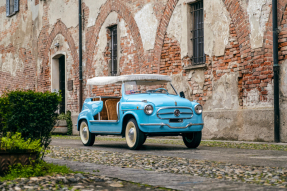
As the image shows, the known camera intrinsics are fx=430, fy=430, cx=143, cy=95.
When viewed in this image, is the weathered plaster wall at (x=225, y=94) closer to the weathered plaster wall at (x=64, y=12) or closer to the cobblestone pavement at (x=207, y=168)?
the cobblestone pavement at (x=207, y=168)

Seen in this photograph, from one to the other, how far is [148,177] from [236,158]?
2.49 m

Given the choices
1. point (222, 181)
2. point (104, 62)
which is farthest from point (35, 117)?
point (104, 62)

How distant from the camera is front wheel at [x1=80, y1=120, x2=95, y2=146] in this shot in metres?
10.8

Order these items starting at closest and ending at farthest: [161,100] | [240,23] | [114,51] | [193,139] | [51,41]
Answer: [161,100], [193,139], [240,23], [114,51], [51,41]

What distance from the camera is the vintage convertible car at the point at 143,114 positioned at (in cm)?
893

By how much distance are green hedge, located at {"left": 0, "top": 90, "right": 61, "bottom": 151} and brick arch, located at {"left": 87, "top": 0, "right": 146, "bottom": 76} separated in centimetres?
1002

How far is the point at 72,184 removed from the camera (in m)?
4.43

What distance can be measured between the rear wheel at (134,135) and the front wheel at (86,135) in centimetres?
168

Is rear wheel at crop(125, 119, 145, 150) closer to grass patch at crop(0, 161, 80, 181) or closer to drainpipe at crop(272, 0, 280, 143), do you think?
Answer: drainpipe at crop(272, 0, 280, 143)

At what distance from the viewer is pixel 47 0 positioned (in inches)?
870

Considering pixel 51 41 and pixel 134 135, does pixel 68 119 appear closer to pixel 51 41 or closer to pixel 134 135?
pixel 51 41

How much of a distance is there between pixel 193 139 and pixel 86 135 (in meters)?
3.00

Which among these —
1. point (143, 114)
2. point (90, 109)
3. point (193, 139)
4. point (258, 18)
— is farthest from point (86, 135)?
point (258, 18)

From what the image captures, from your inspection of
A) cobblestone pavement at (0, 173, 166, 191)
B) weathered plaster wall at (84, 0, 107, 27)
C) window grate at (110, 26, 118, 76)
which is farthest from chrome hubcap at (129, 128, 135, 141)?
weathered plaster wall at (84, 0, 107, 27)
